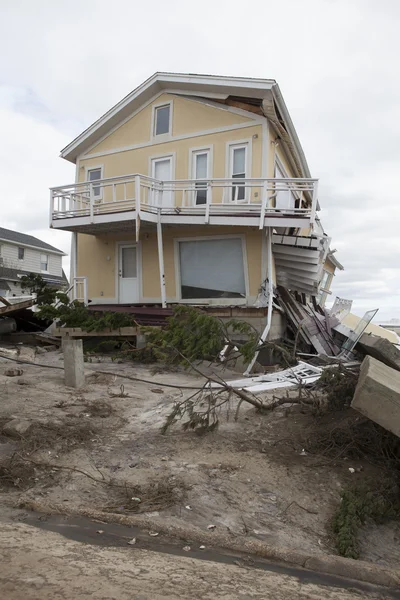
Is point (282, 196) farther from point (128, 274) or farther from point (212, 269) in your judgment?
point (128, 274)

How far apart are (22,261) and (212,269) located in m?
22.2

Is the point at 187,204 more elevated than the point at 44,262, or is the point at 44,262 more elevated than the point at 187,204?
the point at 187,204

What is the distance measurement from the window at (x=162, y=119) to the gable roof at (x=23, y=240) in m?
18.8

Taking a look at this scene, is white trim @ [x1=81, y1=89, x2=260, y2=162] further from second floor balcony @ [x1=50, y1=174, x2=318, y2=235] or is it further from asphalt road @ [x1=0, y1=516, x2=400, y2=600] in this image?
asphalt road @ [x1=0, y1=516, x2=400, y2=600]

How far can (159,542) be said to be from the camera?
3.46m

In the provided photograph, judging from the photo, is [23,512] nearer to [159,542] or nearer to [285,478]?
[159,542]

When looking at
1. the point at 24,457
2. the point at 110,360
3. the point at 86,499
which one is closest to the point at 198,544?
the point at 86,499

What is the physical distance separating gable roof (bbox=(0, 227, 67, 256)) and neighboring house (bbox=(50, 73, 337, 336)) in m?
17.1

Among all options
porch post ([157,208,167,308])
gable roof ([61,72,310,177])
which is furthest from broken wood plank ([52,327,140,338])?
gable roof ([61,72,310,177])

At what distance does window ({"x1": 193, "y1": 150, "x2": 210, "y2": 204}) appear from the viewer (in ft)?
44.8

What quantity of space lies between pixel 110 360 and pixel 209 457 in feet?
23.2

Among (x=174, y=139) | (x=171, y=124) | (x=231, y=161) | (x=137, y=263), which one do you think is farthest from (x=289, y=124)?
→ (x=137, y=263)

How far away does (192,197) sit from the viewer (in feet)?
44.7

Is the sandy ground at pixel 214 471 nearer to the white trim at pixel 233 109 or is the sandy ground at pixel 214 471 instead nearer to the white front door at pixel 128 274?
the white front door at pixel 128 274
